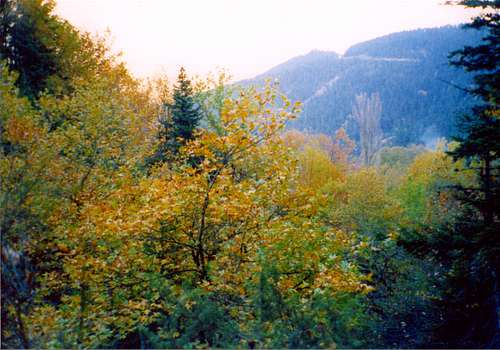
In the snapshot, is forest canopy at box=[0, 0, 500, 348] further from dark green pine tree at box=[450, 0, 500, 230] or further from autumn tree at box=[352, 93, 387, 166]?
autumn tree at box=[352, 93, 387, 166]

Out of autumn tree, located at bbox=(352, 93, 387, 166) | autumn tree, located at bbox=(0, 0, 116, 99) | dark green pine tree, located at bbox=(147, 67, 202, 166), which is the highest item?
autumn tree, located at bbox=(0, 0, 116, 99)

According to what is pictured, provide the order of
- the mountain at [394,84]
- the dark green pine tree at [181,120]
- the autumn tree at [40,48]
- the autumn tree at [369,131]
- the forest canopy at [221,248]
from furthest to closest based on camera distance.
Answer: the mountain at [394,84] < the autumn tree at [369,131] < the dark green pine tree at [181,120] < the autumn tree at [40,48] < the forest canopy at [221,248]

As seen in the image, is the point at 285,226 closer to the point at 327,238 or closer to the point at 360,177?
the point at 327,238

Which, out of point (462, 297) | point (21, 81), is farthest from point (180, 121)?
point (462, 297)

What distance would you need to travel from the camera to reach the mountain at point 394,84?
10319 centimetres

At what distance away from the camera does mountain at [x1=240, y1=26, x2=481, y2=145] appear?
103 meters

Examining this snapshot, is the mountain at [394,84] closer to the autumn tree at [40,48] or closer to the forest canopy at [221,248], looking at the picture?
the autumn tree at [40,48]

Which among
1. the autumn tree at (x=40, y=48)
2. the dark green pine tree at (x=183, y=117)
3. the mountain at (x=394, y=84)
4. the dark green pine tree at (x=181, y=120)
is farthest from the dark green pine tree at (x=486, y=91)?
the mountain at (x=394, y=84)

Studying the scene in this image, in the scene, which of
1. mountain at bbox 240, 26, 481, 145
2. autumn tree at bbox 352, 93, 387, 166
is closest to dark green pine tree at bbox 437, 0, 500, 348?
autumn tree at bbox 352, 93, 387, 166

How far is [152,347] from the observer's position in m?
3.66

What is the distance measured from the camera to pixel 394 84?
129750 mm

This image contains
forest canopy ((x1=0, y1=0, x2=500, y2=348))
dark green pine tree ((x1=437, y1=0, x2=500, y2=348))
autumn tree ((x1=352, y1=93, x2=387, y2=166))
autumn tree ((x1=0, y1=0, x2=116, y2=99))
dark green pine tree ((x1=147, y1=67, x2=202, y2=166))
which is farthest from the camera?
autumn tree ((x1=352, y1=93, x2=387, y2=166))

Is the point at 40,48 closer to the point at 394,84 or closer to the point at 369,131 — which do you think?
the point at 369,131

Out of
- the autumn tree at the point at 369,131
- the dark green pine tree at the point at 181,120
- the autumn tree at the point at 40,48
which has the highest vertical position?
the autumn tree at the point at 40,48
